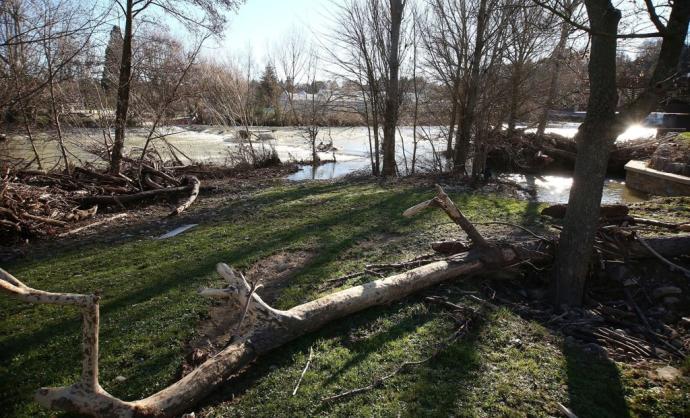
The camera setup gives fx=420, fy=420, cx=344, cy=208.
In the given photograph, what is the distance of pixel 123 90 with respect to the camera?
11.3 metres

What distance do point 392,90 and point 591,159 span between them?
10.7 meters

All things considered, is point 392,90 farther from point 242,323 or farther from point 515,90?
point 242,323

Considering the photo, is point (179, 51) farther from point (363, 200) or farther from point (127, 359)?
point (127, 359)

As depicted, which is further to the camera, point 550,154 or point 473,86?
point 550,154

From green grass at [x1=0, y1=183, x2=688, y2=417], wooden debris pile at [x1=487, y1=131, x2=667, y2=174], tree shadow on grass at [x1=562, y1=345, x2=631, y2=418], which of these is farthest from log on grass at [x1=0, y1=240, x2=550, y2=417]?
wooden debris pile at [x1=487, y1=131, x2=667, y2=174]

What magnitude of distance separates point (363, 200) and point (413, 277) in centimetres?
525

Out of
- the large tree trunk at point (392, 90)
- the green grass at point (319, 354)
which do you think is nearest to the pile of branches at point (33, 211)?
the green grass at point (319, 354)

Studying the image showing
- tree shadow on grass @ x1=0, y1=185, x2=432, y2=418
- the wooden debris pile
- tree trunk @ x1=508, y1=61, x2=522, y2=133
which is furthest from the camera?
the wooden debris pile

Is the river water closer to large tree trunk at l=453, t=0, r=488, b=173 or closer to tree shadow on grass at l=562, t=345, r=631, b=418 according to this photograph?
large tree trunk at l=453, t=0, r=488, b=173

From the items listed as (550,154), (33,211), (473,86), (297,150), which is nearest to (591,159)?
(473,86)

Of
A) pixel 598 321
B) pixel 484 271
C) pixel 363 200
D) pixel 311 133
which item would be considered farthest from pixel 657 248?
pixel 311 133

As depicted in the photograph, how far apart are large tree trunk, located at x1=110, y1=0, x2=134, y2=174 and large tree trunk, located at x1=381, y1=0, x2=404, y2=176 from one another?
25.6 feet

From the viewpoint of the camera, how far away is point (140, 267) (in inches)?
237

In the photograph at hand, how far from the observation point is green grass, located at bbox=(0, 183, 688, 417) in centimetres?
310
